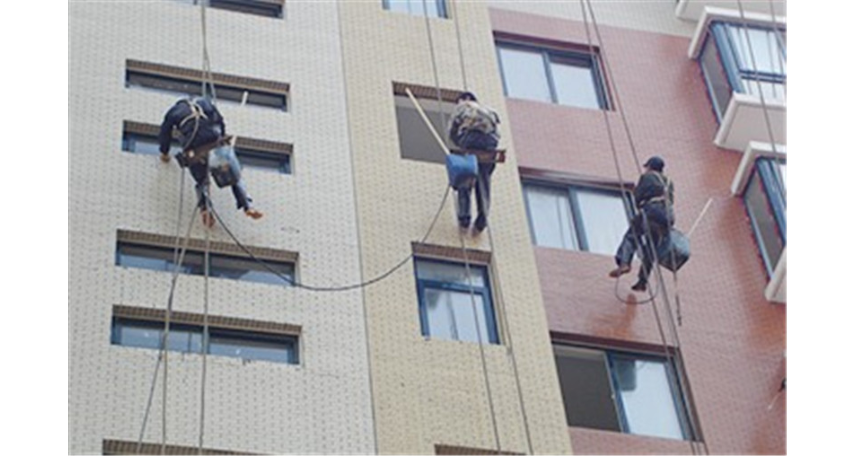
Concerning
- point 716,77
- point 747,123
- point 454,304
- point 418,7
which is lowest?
point 454,304

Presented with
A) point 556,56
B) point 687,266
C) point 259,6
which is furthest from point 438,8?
point 687,266

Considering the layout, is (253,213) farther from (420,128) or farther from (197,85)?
(420,128)

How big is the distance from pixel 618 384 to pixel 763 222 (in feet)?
11.4

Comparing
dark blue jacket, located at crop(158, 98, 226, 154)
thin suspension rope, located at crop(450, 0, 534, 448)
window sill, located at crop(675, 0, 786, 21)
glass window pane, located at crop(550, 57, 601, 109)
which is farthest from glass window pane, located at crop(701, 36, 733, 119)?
dark blue jacket, located at crop(158, 98, 226, 154)

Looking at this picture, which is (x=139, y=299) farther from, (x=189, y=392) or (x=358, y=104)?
(x=358, y=104)

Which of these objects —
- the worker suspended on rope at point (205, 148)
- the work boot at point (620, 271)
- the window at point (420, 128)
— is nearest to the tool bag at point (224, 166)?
the worker suspended on rope at point (205, 148)

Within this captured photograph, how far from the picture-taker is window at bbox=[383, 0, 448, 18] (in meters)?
21.3

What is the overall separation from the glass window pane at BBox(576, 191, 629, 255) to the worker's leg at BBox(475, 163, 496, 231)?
1.68m

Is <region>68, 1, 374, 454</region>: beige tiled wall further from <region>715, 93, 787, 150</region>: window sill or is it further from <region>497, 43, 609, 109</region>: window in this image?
<region>715, 93, 787, 150</region>: window sill

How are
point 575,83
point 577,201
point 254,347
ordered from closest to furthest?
point 254,347, point 577,201, point 575,83

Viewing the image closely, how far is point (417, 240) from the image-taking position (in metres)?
17.8

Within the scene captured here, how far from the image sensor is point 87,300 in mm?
15719
